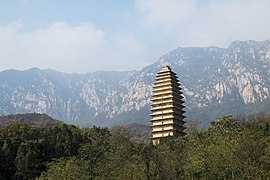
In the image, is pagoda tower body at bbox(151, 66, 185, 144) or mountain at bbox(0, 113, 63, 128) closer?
pagoda tower body at bbox(151, 66, 185, 144)

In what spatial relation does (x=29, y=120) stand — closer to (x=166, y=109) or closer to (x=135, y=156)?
(x=166, y=109)

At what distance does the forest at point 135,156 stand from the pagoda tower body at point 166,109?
23653mm

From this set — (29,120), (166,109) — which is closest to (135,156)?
(166,109)

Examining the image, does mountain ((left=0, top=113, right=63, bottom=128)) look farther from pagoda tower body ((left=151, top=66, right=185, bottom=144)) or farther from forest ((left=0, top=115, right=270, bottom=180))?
forest ((left=0, top=115, right=270, bottom=180))

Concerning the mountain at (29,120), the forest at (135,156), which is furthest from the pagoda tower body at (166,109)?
the mountain at (29,120)

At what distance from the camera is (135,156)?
54.6 meters

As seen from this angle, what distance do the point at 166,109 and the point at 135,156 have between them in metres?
44.8

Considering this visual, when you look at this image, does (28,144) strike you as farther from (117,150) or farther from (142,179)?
(142,179)

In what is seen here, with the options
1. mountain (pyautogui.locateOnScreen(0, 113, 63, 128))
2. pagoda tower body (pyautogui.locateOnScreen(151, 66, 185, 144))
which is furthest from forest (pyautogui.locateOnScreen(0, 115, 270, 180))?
mountain (pyautogui.locateOnScreen(0, 113, 63, 128))

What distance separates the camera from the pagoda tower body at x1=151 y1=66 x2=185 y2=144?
95375mm

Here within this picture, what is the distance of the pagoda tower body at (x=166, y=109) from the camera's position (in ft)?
313

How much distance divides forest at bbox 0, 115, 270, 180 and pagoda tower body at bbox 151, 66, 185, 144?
23653 mm

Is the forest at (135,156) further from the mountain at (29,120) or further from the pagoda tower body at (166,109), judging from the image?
the mountain at (29,120)

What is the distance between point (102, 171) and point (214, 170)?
13715 mm
